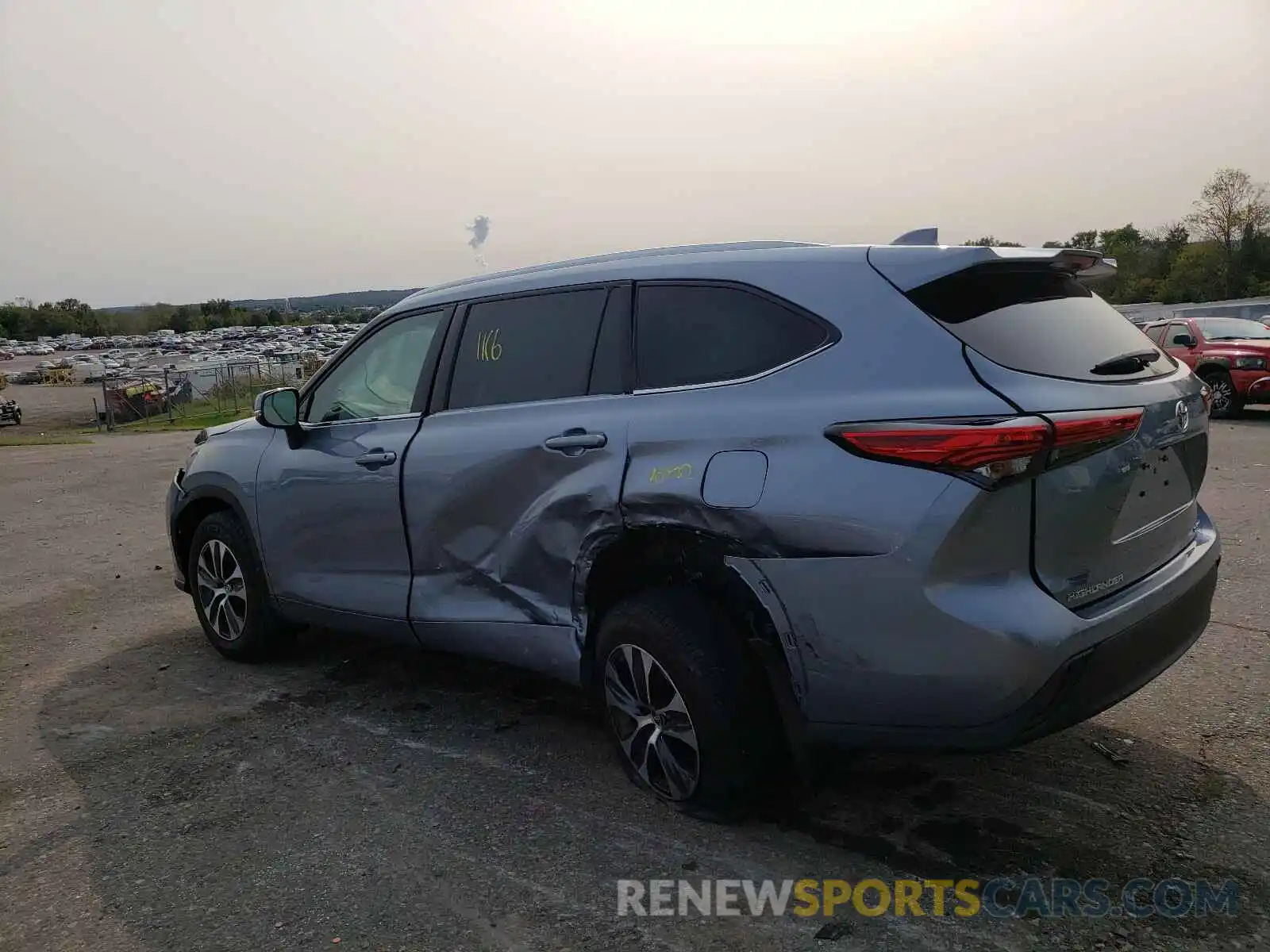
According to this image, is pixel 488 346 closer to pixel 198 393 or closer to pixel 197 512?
pixel 197 512

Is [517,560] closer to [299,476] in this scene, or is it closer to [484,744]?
[484,744]

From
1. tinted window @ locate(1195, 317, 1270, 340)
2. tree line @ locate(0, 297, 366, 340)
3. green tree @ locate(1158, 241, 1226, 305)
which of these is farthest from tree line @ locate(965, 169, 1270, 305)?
tree line @ locate(0, 297, 366, 340)

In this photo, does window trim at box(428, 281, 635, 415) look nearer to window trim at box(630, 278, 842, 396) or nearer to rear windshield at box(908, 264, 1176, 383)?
window trim at box(630, 278, 842, 396)

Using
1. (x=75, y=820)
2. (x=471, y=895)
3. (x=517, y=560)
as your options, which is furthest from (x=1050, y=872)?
(x=75, y=820)

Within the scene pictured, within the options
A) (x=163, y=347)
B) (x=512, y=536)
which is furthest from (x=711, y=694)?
(x=163, y=347)

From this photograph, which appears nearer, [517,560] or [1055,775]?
[1055,775]

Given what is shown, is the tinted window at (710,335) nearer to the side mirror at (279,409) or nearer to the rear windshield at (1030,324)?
the rear windshield at (1030,324)

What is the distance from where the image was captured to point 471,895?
299 cm

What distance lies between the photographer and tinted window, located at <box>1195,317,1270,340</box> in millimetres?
15441

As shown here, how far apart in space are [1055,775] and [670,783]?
4.54 ft

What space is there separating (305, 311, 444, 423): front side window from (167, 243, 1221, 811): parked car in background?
12 centimetres

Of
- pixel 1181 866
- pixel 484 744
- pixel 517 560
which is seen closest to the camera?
pixel 1181 866

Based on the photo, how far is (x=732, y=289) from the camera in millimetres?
3342

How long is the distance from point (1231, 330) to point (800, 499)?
15.7m
